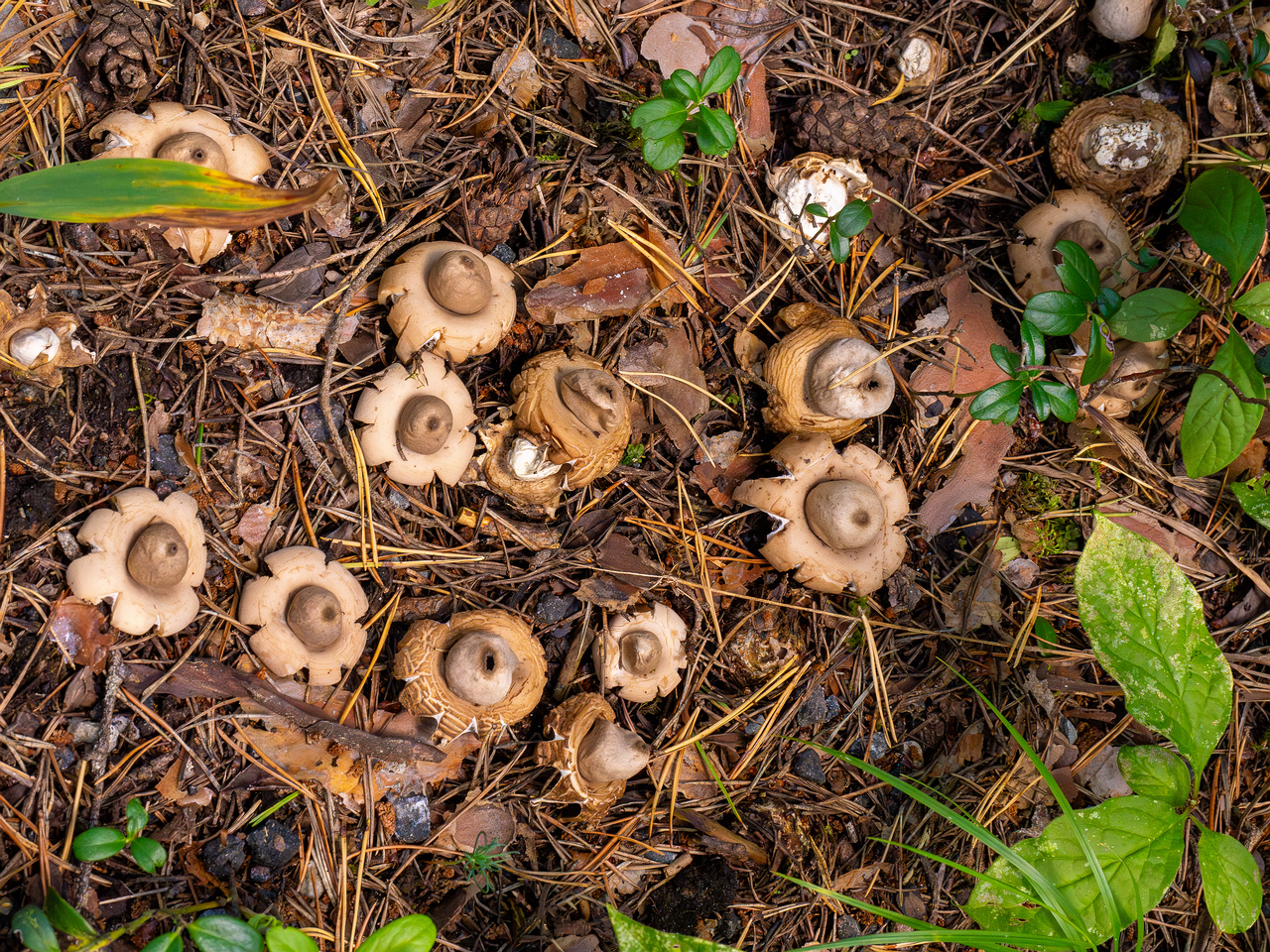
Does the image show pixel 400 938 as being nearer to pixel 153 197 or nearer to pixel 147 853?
pixel 147 853

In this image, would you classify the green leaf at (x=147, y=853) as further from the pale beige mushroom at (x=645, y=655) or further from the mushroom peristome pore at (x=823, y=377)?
the mushroom peristome pore at (x=823, y=377)

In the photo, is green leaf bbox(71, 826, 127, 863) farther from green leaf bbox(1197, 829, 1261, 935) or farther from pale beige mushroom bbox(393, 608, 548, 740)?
green leaf bbox(1197, 829, 1261, 935)

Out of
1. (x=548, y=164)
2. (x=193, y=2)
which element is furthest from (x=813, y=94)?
(x=193, y=2)

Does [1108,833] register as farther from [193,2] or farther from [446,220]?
[193,2]

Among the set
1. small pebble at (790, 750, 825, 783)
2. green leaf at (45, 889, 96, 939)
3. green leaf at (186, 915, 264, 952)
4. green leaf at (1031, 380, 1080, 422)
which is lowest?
small pebble at (790, 750, 825, 783)

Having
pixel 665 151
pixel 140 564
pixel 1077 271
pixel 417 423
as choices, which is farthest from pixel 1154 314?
pixel 140 564

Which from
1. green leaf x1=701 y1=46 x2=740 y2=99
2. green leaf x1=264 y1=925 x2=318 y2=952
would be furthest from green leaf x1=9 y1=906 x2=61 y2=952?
green leaf x1=701 y1=46 x2=740 y2=99
